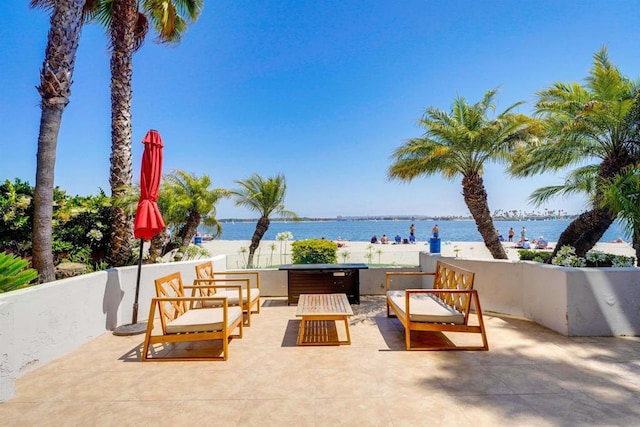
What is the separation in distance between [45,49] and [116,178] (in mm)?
2605

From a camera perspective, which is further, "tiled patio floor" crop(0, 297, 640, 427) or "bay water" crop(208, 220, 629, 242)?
"bay water" crop(208, 220, 629, 242)

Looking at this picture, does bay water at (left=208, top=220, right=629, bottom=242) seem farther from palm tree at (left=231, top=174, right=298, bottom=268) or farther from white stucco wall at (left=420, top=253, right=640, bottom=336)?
palm tree at (left=231, top=174, right=298, bottom=268)

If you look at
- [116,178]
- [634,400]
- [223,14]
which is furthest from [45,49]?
[634,400]

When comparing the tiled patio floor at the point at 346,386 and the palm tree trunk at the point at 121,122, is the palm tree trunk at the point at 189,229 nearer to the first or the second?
the palm tree trunk at the point at 121,122

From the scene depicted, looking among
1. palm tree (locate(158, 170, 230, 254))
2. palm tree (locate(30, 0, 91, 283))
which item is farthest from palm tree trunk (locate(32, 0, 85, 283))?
palm tree (locate(158, 170, 230, 254))

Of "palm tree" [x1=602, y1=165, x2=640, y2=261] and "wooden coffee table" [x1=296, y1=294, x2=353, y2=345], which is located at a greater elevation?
"palm tree" [x1=602, y1=165, x2=640, y2=261]

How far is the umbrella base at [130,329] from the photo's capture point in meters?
4.84

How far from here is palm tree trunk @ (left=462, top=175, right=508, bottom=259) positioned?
8305 mm

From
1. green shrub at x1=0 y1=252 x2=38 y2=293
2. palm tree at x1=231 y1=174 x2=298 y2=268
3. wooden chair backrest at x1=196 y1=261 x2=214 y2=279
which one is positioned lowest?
wooden chair backrest at x1=196 y1=261 x2=214 y2=279

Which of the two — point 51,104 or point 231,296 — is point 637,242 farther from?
point 51,104

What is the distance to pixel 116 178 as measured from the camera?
6.90m

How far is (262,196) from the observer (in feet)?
52.2

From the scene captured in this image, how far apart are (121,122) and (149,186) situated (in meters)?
2.97

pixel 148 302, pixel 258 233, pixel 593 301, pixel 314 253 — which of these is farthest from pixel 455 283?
pixel 258 233
